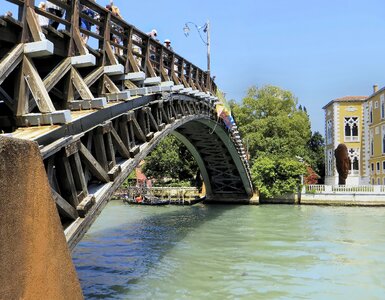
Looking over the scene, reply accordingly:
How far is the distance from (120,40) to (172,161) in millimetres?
31392

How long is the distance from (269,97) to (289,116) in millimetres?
2800

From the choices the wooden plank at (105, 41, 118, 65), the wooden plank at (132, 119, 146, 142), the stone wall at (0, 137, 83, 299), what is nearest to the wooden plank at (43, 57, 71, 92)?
the wooden plank at (105, 41, 118, 65)

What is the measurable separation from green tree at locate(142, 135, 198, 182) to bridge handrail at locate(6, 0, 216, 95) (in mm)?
24189

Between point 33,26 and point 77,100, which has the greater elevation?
point 33,26

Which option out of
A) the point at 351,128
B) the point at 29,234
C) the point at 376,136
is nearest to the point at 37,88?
the point at 29,234

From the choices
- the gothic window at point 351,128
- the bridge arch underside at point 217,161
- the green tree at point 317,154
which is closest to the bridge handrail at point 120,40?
the bridge arch underside at point 217,161

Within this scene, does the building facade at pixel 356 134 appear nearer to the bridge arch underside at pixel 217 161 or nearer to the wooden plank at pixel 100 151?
the bridge arch underside at pixel 217 161

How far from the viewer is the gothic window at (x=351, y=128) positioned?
49438 millimetres

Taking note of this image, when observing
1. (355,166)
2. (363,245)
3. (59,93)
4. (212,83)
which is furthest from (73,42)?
(355,166)

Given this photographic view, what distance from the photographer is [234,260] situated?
41.9 ft

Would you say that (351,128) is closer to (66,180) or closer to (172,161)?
(172,161)

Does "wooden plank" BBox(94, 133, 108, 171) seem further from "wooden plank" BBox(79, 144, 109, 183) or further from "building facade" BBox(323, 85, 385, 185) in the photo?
"building facade" BBox(323, 85, 385, 185)

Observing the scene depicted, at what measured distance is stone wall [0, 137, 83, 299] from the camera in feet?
10.7

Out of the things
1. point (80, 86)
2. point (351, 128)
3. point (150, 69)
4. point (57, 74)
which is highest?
point (351, 128)
